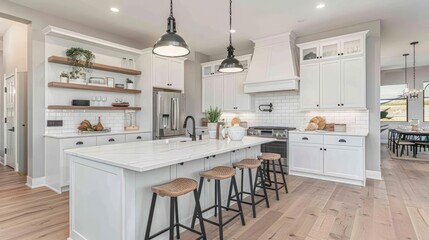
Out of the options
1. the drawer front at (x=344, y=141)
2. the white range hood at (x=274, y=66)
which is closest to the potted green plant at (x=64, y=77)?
the white range hood at (x=274, y=66)

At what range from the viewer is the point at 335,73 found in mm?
4527

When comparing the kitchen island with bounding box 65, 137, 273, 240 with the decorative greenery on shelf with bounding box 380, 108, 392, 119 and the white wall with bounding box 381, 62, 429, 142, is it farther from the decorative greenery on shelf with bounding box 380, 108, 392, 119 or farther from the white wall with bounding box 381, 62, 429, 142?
the white wall with bounding box 381, 62, 429, 142

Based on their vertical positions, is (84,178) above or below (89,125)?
below

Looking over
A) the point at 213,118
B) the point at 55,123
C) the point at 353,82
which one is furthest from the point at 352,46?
the point at 55,123

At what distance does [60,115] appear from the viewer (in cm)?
424

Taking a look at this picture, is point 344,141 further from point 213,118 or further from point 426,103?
point 426,103

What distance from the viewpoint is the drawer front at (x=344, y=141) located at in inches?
158

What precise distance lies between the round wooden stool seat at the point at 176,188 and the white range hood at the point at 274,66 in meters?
3.60

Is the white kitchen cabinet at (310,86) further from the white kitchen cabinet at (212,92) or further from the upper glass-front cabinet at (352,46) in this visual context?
the white kitchen cabinet at (212,92)

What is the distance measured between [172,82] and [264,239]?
4.00 meters

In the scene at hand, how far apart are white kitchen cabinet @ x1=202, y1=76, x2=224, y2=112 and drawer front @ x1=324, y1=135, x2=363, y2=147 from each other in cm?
278

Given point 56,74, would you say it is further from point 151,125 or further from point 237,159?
point 237,159

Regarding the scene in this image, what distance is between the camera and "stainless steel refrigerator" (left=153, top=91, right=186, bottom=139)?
508 centimetres

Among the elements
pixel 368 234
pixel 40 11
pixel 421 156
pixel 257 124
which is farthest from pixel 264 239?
pixel 421 156
